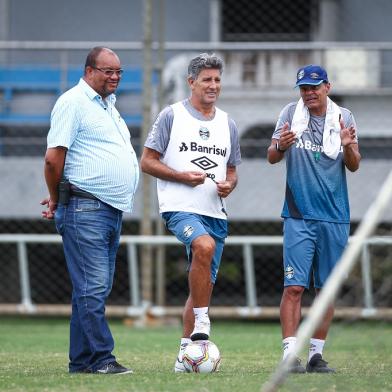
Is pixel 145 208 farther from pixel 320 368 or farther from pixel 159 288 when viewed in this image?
pixel 320 368

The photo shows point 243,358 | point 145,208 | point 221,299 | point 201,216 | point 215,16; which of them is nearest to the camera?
point 201,216

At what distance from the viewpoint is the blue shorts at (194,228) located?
762cm

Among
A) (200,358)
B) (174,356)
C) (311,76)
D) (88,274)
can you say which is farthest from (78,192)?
(174,356)

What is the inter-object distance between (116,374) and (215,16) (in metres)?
9.74

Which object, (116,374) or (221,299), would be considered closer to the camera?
(116,374)

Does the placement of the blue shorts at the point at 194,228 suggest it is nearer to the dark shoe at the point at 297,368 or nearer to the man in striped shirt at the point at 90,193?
the man in striped shirt at the point at 90,193

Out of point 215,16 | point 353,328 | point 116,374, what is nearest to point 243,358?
point 353,328

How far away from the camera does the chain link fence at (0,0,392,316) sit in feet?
45.6

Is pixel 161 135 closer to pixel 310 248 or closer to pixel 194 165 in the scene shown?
pixel 194 165

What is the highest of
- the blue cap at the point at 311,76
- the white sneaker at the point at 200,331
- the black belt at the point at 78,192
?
the blue cap at the point at 311,76

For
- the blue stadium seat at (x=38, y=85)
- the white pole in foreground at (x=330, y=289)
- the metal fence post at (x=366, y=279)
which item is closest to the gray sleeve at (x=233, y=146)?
the white pole in foreground at (x=330, y=289)

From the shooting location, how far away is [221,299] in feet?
49.1

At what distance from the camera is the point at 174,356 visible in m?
9.28

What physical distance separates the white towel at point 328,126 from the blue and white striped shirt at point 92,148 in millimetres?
1140
